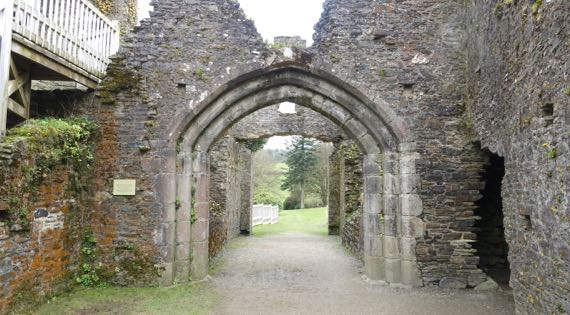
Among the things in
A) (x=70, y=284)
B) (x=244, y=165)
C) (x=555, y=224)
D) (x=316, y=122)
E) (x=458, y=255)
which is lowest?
(x=70, y=284)

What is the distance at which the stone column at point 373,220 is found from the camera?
6.69m

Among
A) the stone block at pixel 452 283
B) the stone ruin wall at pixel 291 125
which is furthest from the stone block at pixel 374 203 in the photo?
the stone ruin wall at pixel 291 125

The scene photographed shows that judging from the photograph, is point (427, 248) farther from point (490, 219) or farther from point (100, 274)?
point (100, 274)

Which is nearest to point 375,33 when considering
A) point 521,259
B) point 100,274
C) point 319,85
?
point 319,85

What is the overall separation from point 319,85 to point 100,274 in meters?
4.79

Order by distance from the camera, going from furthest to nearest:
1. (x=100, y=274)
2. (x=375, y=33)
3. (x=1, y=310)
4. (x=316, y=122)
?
(x=316, y=122), (x=375, y=33), (x=100, y=274), (x=1, y=310)

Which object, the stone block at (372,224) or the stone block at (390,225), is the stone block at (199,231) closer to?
the stone block at (372,224)

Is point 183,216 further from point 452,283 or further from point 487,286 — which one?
point 487,286

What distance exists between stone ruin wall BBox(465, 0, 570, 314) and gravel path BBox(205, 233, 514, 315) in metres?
0.93

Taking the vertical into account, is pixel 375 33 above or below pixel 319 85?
above

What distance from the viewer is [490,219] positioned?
26.6ft

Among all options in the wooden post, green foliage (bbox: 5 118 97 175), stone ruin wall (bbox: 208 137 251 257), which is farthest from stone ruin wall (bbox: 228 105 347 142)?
the wooden post

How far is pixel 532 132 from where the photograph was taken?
170 inches

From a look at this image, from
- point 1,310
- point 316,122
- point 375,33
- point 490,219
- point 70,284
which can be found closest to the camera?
point 1,310
